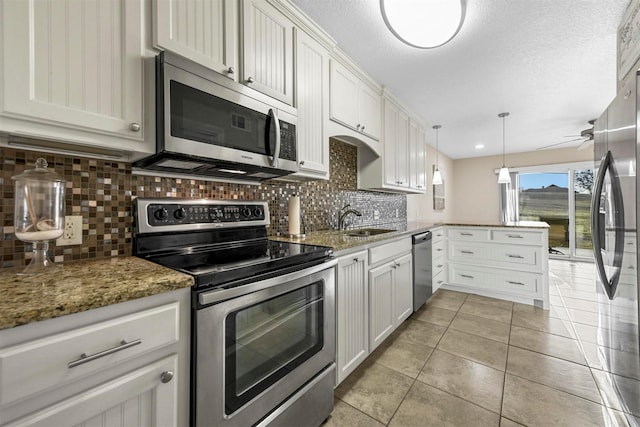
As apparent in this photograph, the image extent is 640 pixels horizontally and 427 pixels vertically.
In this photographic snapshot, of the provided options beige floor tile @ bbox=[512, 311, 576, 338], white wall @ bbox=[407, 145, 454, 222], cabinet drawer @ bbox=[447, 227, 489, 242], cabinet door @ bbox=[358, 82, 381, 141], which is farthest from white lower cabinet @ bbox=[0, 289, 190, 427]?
white wall @ bbox=[407, 145, 454, 222]

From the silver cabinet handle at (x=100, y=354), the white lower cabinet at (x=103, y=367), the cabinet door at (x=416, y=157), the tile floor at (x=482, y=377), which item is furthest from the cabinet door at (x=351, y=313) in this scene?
the cabinet door at (x=416, y=157)

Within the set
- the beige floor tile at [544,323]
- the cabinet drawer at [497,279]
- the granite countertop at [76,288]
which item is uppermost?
the granite countertop at [76,288]

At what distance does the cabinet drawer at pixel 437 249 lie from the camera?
3.09m

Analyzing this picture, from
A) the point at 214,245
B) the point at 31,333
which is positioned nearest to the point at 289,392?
the point at 214,245

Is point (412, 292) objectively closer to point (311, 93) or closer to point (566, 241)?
point (311, 93)

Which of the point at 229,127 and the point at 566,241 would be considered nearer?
the point at 229,127

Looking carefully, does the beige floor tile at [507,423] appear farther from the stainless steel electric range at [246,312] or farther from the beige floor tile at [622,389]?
the stainless steel electric range at [246,312]

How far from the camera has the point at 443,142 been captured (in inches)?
199

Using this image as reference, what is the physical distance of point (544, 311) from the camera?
2.83 m

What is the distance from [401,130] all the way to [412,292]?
1.88m

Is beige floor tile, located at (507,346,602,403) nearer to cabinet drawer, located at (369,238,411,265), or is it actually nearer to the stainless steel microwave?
cabinet drawer, located at (369,238,411,265)

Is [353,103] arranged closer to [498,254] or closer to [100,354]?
[100,354]

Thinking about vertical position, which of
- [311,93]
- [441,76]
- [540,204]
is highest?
[441,76]

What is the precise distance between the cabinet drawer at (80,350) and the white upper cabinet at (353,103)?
1735mm
